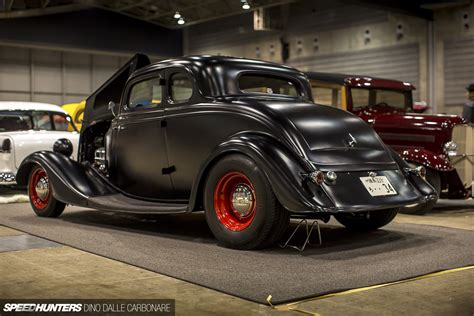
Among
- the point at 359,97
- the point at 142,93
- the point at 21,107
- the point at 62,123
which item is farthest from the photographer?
the point at 62,123

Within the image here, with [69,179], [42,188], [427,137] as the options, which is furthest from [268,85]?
[42,188]

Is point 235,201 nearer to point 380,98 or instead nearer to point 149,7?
point 380,98

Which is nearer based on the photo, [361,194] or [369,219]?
[361,194]

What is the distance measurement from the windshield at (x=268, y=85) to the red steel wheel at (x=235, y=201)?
1021 mm

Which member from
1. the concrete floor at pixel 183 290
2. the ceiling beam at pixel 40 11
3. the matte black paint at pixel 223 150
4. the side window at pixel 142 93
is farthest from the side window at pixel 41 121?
the ceiling beam at pixel 40 11

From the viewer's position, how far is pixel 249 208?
4562 millimetres

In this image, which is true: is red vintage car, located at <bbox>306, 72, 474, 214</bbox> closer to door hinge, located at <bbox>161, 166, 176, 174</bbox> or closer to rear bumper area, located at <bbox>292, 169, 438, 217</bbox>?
rear bumper area, located at <bbox>292, 169, 438, 217</bbox>

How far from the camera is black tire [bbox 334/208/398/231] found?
545 centimetres

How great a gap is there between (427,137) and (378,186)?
297 centimetres

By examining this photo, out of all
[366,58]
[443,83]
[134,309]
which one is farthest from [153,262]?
[366,58]

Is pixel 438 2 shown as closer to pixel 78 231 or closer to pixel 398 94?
pixel 398 94

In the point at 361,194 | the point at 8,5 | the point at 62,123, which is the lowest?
the point at 361,194

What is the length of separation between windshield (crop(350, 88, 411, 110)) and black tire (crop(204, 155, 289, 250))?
3872 millimetres

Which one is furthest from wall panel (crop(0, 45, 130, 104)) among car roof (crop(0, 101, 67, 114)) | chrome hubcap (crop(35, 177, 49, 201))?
chrome hubcap (crop(35, 177, 49, 201))
